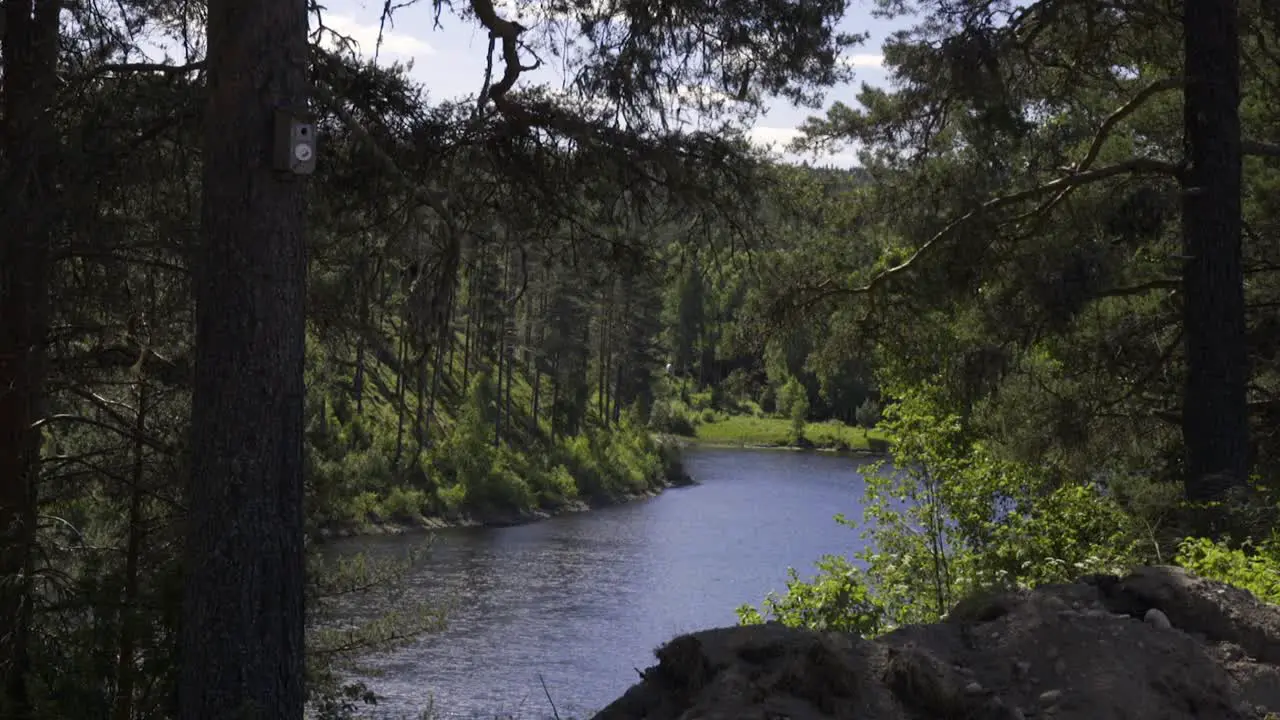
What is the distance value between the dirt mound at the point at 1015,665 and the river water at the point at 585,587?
7.43 m

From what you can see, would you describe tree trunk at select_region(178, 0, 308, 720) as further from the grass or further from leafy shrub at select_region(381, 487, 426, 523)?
the grass

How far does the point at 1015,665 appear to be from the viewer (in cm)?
480

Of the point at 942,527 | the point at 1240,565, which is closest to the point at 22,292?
the point at 1240,565

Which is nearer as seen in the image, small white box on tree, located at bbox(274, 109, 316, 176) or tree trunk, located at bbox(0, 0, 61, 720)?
small white box on tree, located at bbox(274, 109, 316, 176)

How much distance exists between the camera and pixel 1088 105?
11.8m

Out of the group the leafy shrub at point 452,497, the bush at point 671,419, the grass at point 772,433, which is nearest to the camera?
the leafy shrub at point 452,497

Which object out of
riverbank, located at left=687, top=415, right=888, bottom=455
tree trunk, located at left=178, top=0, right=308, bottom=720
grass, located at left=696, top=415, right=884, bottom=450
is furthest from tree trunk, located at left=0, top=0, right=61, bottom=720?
grass, located at left=696, top=415, right=884, bottom=450

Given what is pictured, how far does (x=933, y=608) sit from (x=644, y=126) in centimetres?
717

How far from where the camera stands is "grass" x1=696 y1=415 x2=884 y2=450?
6706 centimetres

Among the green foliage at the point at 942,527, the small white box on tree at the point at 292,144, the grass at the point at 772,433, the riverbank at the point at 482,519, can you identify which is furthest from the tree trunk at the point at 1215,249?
the grass at the point at 772,433

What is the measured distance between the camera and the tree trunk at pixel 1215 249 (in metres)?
9.25

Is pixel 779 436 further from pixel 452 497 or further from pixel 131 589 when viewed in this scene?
pixel 131 589

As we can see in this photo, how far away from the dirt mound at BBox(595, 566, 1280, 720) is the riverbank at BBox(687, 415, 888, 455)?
58.7 metres

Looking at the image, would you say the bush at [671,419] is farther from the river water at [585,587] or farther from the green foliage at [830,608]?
the green foliage at [830,608]
